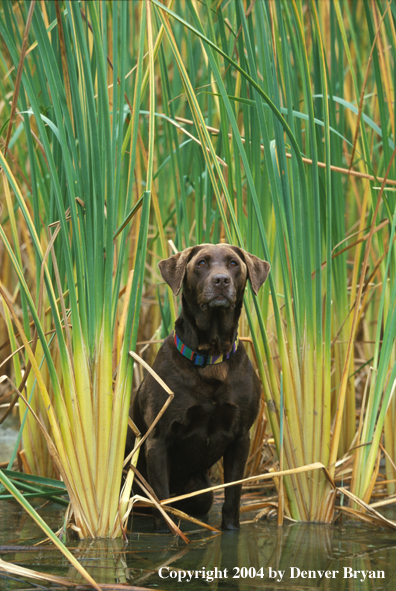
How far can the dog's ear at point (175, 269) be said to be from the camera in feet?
9.12

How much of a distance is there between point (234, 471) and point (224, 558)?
0.63 m

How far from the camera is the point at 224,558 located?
2.18 m

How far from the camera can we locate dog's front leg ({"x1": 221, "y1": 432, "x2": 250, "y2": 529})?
2674mm

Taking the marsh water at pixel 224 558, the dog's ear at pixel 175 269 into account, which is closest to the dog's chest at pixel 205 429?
the marsh water at pixel 224 558

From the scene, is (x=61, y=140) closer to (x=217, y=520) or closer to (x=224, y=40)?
(x=224, y=40)

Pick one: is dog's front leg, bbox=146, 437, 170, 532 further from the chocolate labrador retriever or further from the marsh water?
the marsh water

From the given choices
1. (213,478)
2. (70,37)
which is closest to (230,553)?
(213,478)

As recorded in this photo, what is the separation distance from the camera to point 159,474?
270 centimetres

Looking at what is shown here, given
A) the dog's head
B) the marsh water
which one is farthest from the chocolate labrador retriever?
the marsh water

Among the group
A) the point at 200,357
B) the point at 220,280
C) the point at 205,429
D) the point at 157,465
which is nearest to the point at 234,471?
the point at 205,429

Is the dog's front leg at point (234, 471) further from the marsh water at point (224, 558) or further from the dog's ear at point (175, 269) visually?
the dog's ear at point (175, 269)

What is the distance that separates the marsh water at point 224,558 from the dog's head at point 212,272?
97 cm

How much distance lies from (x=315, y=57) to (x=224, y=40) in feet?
1.35

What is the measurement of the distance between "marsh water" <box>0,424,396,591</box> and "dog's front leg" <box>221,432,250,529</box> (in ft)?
0.27
